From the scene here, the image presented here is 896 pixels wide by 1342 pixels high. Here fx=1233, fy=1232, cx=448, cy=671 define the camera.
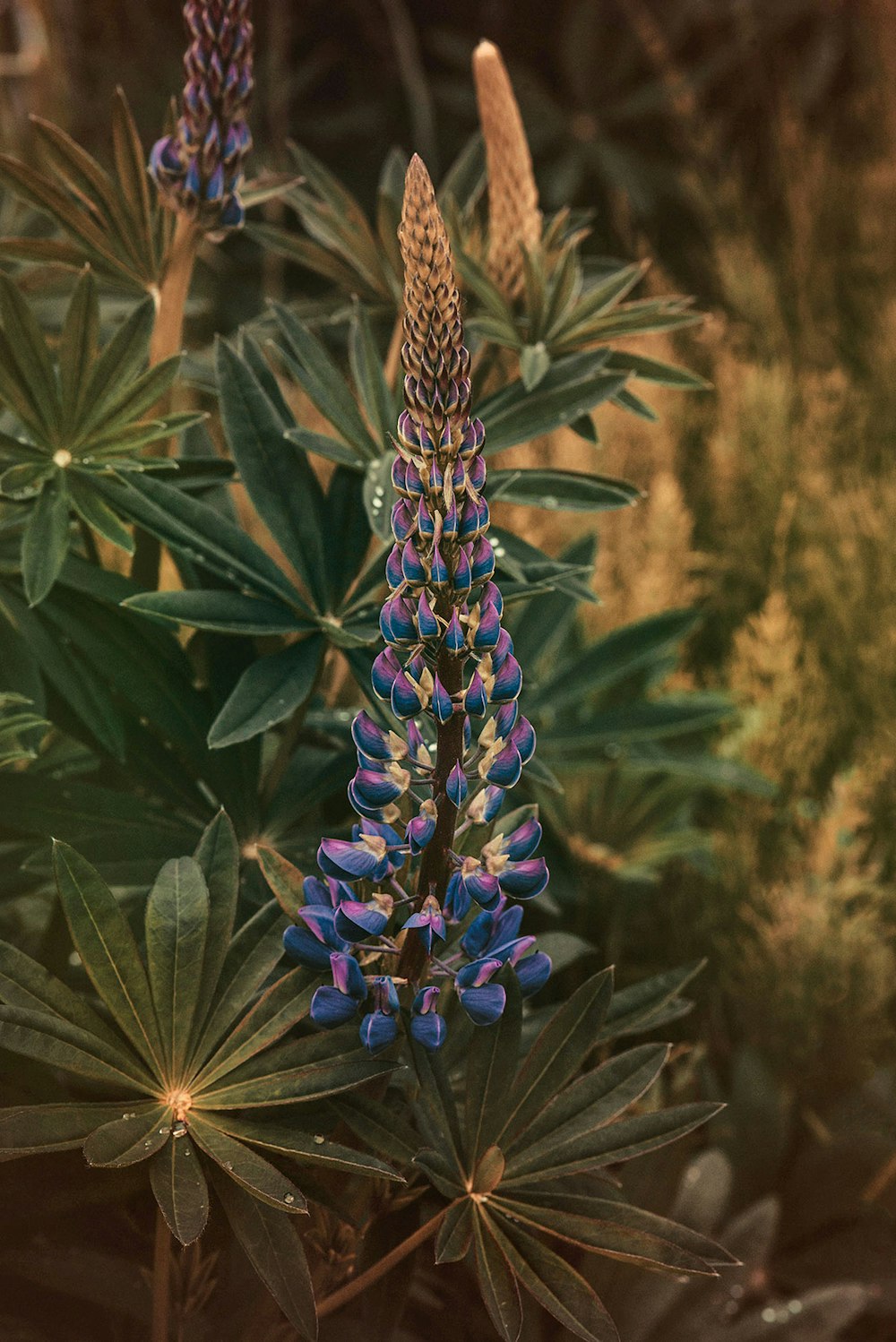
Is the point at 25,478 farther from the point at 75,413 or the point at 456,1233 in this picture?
the point at 456,1233

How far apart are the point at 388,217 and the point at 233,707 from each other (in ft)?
1.89

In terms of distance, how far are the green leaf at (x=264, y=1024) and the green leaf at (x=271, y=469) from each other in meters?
0.33

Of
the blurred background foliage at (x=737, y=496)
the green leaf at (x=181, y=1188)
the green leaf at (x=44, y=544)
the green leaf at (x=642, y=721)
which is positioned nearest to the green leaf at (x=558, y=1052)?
the green leaf at (x=181, y=1188)

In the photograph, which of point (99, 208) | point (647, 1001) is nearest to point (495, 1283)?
point (647, 1001)

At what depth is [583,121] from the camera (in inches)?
144

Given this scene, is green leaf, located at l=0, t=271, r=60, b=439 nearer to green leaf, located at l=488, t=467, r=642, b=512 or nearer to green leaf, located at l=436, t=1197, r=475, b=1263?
green leaf, located at l=488, t=467, r=642, b=512

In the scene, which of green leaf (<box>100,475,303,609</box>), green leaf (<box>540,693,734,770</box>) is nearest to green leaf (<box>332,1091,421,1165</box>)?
green leaf (<box>100,475,303,609</box>)

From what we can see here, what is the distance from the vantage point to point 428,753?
29.2 inches

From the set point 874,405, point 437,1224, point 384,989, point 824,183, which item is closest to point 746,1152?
point 437,1224

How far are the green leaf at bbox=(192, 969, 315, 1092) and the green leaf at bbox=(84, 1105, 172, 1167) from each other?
0.12 ft

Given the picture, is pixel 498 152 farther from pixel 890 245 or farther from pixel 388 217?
pixel 890 245

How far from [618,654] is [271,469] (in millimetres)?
559

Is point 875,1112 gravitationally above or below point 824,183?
below

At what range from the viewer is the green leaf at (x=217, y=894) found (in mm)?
801
